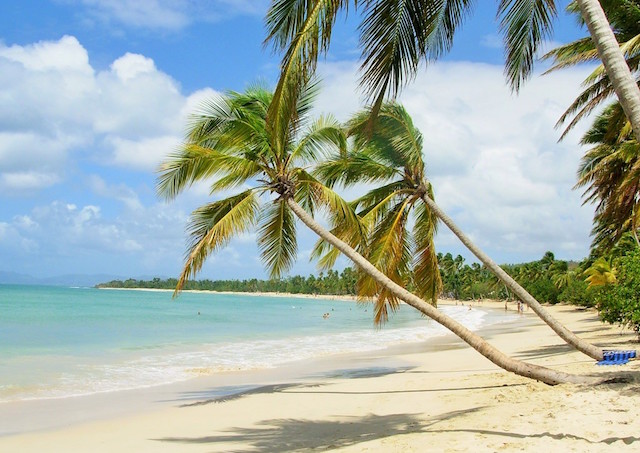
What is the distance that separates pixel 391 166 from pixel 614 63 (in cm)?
673

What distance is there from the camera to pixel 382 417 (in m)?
8.41

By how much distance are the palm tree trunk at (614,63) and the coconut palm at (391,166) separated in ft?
18.8

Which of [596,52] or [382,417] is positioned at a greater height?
[596,52]

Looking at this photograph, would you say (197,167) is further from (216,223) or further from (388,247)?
(388,247)

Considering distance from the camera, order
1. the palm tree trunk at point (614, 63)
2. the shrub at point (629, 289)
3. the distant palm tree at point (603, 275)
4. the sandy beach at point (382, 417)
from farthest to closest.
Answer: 1. the distant palm tree at point (603, 275)
2. the shrub at point (629, 289)
3. the sandy beach at point (382, 417)
4. the palm tree trunk at point (614, 63)

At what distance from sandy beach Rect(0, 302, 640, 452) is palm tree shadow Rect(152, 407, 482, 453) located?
18 millimetres

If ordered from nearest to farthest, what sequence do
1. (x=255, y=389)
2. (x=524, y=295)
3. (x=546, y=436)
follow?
(x=546, y=436), (x=524, y=295), (x=255, y=389)

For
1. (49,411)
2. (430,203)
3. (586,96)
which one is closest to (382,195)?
(430,203)

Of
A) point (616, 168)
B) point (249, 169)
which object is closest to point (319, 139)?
point (249, 169)

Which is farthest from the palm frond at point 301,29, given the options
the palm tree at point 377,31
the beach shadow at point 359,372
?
the beach shadow at point 359,372

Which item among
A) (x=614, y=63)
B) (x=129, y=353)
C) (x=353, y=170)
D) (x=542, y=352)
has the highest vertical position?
(x=353, y=170)

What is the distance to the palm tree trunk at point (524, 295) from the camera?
8906 millimetres

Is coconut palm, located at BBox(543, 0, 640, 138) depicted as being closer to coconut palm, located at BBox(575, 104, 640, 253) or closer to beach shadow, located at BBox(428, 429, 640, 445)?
coconut palm, located at BBox(575, 104, 640, 253)

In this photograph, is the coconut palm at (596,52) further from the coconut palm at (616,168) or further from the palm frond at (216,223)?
the palm frond at (216,223)
